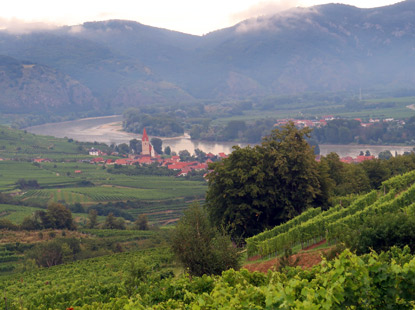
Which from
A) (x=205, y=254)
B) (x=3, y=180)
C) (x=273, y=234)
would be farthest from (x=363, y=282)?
(x=3, y=180)

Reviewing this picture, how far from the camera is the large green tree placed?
29219 mm

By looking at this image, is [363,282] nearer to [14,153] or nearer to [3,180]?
[3,180]

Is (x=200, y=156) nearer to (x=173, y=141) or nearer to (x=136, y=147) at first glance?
(x=136, y=147)

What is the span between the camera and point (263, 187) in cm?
2981

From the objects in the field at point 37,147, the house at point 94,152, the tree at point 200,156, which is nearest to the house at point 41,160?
the field at point 37,147

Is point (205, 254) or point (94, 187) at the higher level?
point (205, 254)

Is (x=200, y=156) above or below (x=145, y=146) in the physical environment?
below

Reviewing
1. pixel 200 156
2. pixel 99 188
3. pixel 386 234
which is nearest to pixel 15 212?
pixel 99 188

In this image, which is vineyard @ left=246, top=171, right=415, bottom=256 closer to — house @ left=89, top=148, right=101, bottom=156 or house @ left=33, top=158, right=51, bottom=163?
house @ left=33, top=158, right=51, bottom=163

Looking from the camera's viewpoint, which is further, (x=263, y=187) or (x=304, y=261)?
(x=263, y=187)

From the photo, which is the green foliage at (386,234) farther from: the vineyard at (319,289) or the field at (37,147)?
the field at (37,147)

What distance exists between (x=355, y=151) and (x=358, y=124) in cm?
2232

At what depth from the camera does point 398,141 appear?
416ft

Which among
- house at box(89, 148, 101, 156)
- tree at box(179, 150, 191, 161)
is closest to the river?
tree at box(179, 150, 191, 161)
